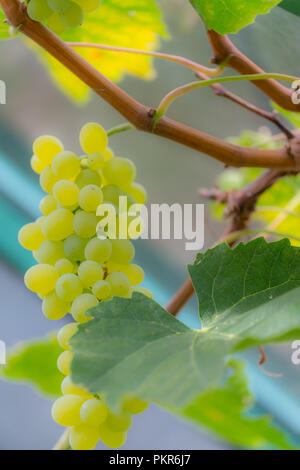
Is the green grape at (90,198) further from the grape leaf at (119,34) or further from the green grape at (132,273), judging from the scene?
the grape leaf at (119,34)

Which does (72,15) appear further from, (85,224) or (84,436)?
(84,436)

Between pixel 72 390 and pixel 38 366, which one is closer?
pixel 72 390

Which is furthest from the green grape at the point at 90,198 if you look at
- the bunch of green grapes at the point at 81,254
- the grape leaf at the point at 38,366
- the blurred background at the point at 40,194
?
the blurred background at the point at 40,194

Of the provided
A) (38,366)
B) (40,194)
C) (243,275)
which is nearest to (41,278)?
(243,275)

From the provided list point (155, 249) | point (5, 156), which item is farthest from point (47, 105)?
point (155, 249)

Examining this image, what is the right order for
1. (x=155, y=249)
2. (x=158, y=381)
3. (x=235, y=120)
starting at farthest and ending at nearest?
(x=155, y=249), (x=235, y=120), (x=158, y=381)
